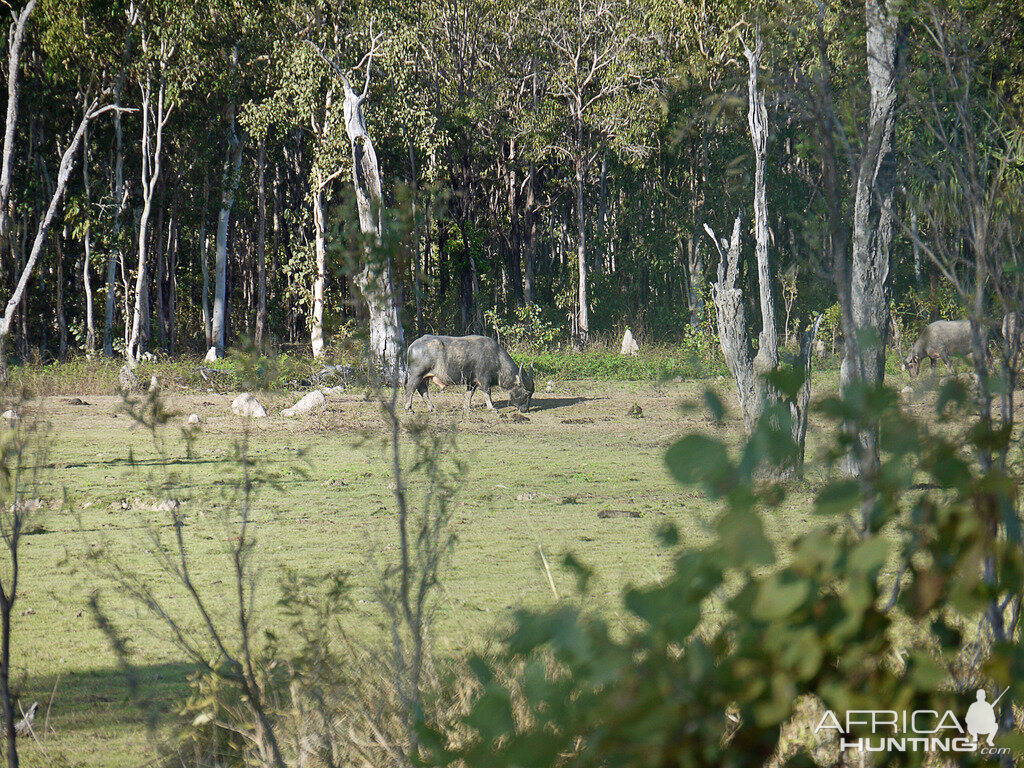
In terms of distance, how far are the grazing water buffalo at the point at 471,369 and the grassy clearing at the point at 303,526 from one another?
4.24 ft

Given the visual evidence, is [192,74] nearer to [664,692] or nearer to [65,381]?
[65,381]

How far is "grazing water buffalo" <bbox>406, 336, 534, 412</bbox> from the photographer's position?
52.4 ft

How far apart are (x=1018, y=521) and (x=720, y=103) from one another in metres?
1.39

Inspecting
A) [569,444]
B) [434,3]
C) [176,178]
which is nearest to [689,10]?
[434,3]

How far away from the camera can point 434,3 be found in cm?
2756

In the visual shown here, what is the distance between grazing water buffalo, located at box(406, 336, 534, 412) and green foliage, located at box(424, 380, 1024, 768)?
14.6 meters

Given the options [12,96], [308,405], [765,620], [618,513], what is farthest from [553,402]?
[765,620]

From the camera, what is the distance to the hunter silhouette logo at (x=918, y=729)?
1.27 m

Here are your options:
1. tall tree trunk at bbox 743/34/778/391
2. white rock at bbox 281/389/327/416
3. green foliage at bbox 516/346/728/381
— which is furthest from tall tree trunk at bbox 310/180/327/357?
tall tree trunk at bbox 743/34/778/391

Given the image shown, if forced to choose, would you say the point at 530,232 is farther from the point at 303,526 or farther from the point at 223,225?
the point at 303,526

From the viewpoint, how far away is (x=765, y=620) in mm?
1184

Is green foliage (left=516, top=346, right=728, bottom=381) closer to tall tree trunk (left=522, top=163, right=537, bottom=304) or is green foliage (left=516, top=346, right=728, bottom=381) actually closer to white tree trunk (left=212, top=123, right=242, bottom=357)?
tall tree trunk (left=522, top=163, right=537, bottom=304)

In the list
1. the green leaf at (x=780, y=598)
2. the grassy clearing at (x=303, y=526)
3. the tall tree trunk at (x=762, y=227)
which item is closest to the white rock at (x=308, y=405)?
the grassy clearing at (x=303, y=526)

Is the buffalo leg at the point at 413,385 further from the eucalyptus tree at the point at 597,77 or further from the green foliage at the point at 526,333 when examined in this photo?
the eucalyptus tree at the point at 597,77
